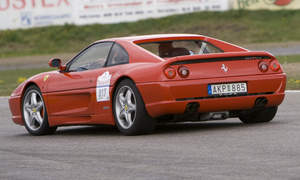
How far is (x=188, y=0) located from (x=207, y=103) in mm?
28310

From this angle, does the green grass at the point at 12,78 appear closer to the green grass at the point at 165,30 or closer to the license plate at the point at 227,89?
the green grass at the point at 165,30

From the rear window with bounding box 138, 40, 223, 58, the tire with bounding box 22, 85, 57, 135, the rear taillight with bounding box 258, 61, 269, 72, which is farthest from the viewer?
the tire with bounding box 22, 85, 57, 135

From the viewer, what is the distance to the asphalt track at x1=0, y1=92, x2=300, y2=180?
6160 mm

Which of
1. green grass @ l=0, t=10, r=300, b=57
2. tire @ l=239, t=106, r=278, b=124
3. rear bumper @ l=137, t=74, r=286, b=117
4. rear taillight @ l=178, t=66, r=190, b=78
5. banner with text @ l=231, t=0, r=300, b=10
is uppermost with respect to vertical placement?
rear taillight @ l=178, t=66, r=190, b=78

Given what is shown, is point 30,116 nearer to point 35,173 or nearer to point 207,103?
point 207,103

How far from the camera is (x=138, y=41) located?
9.40m

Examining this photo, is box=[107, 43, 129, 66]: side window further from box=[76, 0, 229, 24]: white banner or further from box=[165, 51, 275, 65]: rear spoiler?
box=[76, 0, 229, 24]: white banner

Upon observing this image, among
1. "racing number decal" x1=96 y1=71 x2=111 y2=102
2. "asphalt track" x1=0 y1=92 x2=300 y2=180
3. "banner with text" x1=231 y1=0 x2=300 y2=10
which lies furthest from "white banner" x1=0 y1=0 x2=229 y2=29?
"racing number decal" x1=96 y1=71 x2=111 y2=102

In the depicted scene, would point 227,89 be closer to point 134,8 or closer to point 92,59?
point 92,59

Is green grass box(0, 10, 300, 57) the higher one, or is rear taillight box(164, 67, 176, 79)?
rear taillight box(164, 67, 176, 79)

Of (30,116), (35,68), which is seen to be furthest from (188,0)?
(30,116)

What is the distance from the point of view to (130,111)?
8781mm

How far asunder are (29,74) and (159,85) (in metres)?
17.6

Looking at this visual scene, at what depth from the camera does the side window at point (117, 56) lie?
30.2 ft
